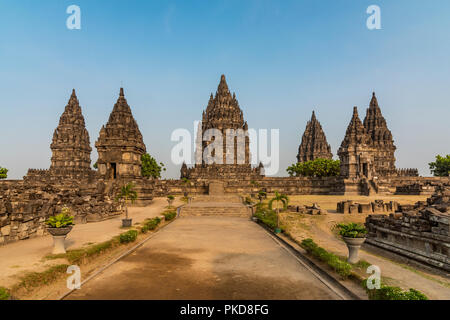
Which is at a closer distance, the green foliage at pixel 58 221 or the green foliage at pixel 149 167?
the green foliage at pixel 58 221

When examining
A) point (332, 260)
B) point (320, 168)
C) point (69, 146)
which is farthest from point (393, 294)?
point (69, 146)

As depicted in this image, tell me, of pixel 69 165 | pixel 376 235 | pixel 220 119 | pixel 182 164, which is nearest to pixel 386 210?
pixel 376 235

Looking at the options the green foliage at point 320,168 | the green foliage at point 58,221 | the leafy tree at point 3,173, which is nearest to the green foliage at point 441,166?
the green foliage at point 320,168

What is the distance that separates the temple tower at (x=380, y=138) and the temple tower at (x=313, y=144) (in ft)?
55.8

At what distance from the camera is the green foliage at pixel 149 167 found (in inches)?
2547

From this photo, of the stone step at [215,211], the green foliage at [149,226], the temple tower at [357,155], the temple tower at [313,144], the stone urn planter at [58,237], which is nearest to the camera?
the stone urn planter at [58,237]

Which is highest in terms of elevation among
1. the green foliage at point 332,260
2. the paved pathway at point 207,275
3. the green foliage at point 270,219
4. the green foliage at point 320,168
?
the green foliage at point 320,168

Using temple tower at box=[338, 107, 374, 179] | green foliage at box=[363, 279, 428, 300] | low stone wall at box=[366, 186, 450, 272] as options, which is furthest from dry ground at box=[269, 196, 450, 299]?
temple tower at box=[338, 107, 374, 179]

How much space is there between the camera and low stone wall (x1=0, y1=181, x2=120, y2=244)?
11227 millimetres

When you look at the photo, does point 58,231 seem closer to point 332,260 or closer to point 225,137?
point 332,260

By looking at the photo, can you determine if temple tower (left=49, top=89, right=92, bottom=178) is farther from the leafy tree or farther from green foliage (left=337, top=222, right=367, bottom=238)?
green foliage (left=337, top=222, right=367, bottom=238)

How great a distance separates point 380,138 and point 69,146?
76.6 m

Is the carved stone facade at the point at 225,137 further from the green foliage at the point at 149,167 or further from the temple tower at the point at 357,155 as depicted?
the temple tower at the point at 357,155
